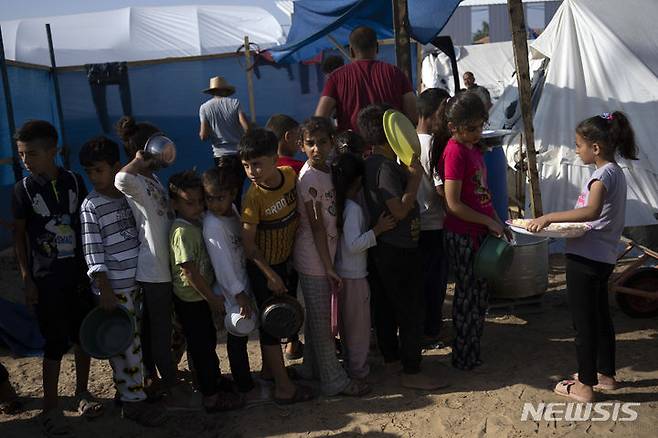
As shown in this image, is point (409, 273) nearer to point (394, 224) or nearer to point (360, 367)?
point (394, 224)

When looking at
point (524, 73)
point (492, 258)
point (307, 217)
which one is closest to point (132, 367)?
point (307, 217)

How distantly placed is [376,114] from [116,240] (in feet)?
5.18

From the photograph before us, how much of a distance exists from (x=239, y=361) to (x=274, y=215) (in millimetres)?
915

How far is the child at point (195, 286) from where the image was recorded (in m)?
3.36

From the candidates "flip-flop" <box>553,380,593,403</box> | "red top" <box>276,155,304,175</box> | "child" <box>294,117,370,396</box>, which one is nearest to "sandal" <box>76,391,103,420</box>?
"child" <box>294,117,370,396</box>

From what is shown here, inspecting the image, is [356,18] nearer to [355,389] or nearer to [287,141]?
[287,141]

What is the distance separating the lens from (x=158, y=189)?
3.55 meters

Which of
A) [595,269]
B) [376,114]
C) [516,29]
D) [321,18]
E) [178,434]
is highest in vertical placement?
[321,18]

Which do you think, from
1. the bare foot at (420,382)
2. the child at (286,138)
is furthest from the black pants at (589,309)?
the child at (286,138)

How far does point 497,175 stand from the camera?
212 inches

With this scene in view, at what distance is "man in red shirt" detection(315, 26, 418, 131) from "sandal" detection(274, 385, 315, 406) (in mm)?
1807

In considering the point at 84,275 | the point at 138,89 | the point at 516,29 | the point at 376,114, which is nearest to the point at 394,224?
the point at 376,114

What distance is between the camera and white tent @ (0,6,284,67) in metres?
17.0

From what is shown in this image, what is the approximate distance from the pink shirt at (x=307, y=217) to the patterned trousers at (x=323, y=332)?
75mm
